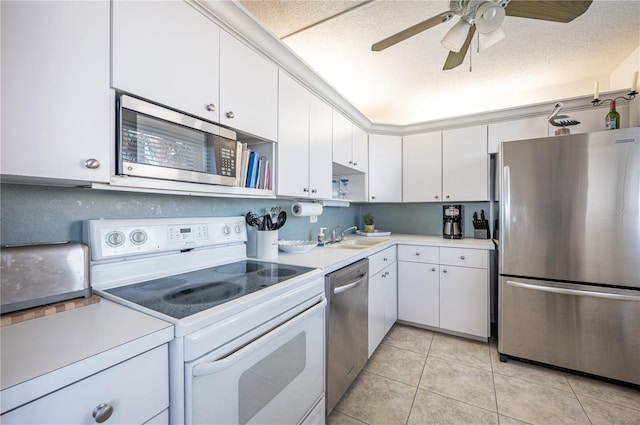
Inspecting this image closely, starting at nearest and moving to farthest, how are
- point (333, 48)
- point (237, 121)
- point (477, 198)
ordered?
1. point (237, 121)
2. point (333, 48)
3. point (477, 198)

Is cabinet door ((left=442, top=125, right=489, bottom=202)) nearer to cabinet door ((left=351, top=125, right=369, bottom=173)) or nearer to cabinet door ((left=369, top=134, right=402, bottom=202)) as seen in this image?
cabinet door ((left=369, top=134, right=402, bottom=202))

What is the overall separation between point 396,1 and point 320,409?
2.32 meters

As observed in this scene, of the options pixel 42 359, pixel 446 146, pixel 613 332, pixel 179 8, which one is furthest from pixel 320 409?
pixel 446 146

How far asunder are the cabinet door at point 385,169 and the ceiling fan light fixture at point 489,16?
1.73m

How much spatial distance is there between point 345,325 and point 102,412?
1257mm

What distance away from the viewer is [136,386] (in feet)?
2.08

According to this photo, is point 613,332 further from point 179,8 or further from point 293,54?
point 179,8

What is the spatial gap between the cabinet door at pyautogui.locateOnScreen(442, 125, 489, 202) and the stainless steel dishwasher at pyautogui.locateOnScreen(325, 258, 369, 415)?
1.55 m

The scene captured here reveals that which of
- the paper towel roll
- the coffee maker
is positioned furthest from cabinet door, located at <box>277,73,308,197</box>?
the coffee maker

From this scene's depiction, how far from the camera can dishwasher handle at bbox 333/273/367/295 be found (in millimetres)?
1526

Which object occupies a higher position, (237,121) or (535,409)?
(237,121)

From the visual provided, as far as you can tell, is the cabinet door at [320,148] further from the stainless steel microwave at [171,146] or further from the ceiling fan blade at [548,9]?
the ceiling fan blade at [548,9]

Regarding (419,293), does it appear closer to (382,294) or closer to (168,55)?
(382,294)

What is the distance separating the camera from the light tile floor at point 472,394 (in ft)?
5.11
